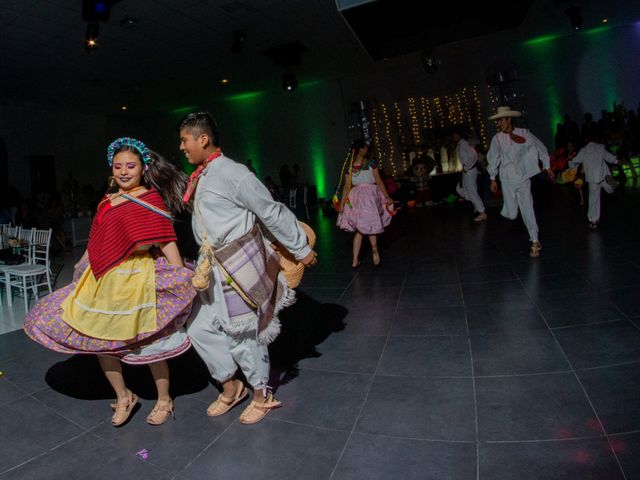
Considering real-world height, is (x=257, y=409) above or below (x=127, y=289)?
below

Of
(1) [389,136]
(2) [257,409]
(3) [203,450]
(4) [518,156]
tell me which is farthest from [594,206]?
(1) [389,136]

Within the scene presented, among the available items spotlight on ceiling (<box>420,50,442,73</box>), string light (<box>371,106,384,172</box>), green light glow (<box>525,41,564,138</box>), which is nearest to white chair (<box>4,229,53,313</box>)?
spotlight on ceiling (<box>420,50,442,73</box>)

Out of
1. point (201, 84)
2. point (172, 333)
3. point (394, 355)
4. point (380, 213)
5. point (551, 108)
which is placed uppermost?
point (201, 84)

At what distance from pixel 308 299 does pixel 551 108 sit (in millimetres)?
11919

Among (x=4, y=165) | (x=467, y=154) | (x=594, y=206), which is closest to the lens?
(x=594, y=206)

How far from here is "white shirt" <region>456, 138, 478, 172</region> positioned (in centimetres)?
827

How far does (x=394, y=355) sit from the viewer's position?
2656mm

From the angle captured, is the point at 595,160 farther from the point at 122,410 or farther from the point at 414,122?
the point at 414,122

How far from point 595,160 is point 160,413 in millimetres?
6566

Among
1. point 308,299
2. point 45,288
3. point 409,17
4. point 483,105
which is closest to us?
point 308,299

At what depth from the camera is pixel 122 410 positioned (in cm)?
219

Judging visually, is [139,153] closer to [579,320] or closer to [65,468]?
[65,468]

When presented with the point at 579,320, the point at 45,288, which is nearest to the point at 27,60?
the point at 45,288

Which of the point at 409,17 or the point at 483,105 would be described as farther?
the point at 483,105
